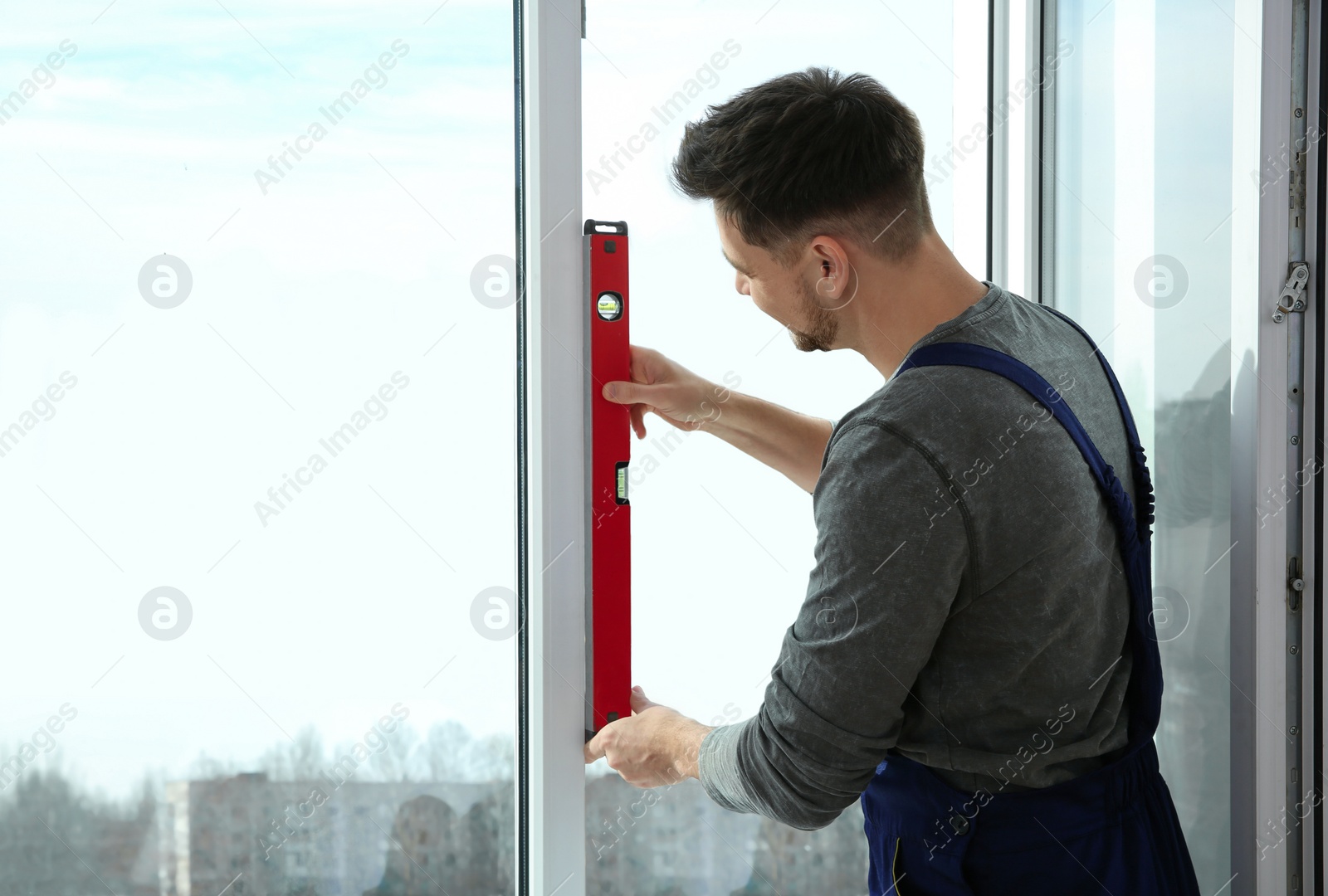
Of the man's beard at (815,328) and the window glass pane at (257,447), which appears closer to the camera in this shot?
the window glass pane at (257,447)

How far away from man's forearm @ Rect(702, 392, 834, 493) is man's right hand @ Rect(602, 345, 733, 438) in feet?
0.07

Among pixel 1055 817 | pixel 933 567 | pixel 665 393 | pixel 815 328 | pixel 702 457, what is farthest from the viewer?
pixel 702 457

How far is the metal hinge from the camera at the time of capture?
3.89ft

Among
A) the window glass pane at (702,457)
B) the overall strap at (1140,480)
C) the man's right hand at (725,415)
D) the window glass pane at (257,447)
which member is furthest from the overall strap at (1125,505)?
the window glass pane at (257,447)

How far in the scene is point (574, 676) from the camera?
3.81 ft

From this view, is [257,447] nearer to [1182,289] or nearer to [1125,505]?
[1125,505]

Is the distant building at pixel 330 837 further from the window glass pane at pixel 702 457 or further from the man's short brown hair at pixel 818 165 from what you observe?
the man's short brown hair at pixel 818 165

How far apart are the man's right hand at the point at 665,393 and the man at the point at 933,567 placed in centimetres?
16

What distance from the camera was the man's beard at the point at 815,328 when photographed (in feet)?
3.42

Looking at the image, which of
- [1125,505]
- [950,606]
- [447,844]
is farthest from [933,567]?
[447,844]

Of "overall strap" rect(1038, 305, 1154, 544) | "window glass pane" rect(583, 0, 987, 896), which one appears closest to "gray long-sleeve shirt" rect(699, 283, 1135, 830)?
"overall strap" rect(1038, 305, 1154, 544)

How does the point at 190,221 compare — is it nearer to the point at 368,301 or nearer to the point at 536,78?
the point at 368,301

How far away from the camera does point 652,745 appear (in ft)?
3.60

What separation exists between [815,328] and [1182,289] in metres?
0.59
